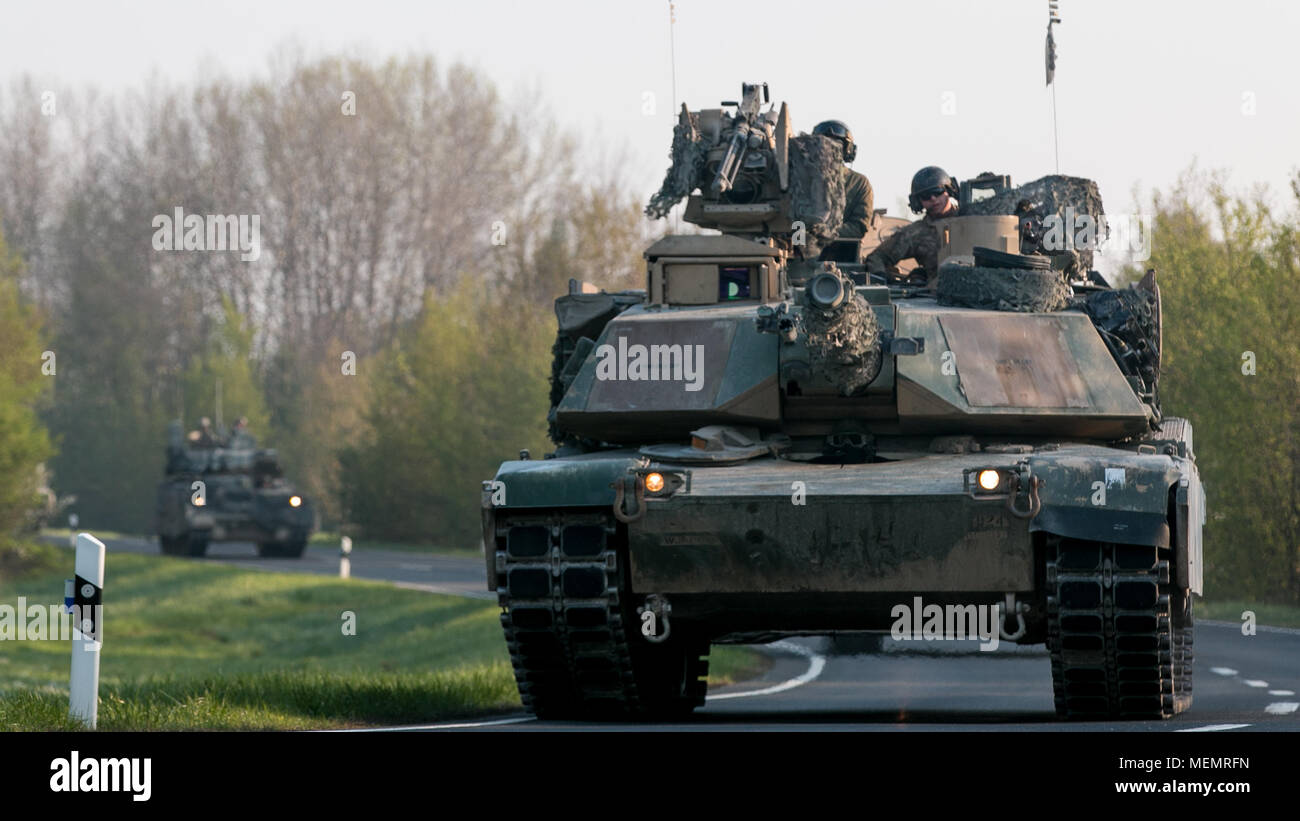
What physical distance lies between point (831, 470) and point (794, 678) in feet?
21.2

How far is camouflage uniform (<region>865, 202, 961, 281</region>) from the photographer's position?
16422 mm

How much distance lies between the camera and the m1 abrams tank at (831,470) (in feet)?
40.4

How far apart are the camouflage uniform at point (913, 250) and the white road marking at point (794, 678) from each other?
3.53m

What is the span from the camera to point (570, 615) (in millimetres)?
12680

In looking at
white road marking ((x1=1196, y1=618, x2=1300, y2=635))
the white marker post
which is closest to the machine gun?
the white marker post

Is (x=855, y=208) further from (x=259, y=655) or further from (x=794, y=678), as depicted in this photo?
(x=259, y=655)

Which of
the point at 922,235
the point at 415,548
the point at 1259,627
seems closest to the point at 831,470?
the point at 922,235

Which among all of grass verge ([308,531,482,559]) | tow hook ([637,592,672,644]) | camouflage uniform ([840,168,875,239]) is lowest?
grass verge ([308,531,482,559])

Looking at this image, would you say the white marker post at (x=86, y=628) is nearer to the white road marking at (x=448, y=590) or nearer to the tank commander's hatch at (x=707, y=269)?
the tank commander's hatch at (x=707, y=269)

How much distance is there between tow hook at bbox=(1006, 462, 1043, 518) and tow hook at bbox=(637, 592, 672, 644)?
7.00ft

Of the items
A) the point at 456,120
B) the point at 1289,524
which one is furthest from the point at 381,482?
the point at 1289,524

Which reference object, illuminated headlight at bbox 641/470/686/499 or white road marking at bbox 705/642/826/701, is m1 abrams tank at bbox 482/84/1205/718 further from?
white road marking at bbox 705/642/826/701
